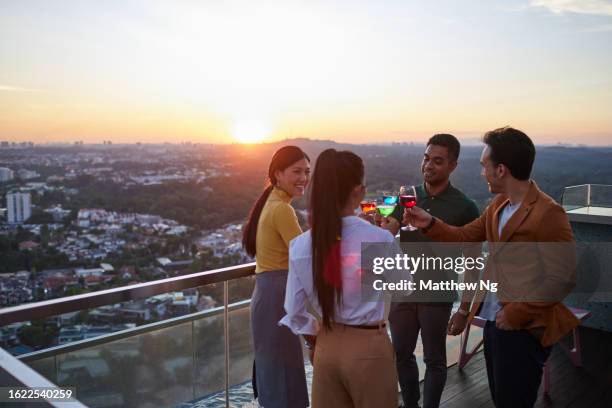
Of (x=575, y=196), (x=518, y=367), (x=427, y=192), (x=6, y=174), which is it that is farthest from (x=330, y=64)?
(x=518, y=367)

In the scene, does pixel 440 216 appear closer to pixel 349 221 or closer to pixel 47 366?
pixel 349 221

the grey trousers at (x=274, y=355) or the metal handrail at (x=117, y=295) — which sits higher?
the metal handrail at (x=117, y=295)

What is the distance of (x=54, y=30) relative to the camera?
49.4 ft

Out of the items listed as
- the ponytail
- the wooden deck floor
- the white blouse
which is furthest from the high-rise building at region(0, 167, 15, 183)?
the white blouse

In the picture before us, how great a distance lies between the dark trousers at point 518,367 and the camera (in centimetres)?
214

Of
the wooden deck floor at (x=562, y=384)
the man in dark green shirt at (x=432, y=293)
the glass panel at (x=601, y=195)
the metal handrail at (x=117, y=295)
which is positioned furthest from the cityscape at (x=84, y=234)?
the man in dark green shirt at (x=432, y=293)

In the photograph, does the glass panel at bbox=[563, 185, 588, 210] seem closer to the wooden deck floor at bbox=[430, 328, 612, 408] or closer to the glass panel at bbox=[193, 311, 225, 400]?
the wooden deck floor at bbox=[430, 328, 612, 408]

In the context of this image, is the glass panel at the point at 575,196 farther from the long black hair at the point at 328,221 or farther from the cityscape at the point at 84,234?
the long black hair at the point at 328,221

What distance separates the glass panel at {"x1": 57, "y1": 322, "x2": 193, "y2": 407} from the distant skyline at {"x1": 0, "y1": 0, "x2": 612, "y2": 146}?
2022 mm

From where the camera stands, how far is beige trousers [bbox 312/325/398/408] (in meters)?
1.84

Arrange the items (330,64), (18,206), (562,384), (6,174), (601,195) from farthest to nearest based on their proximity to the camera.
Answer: (18,206) → (6,174) → (330,64) → (601,195) → (562,384)

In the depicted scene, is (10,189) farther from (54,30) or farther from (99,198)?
(54,30)

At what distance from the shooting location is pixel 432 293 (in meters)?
2.90

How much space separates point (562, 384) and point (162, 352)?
304 cm
